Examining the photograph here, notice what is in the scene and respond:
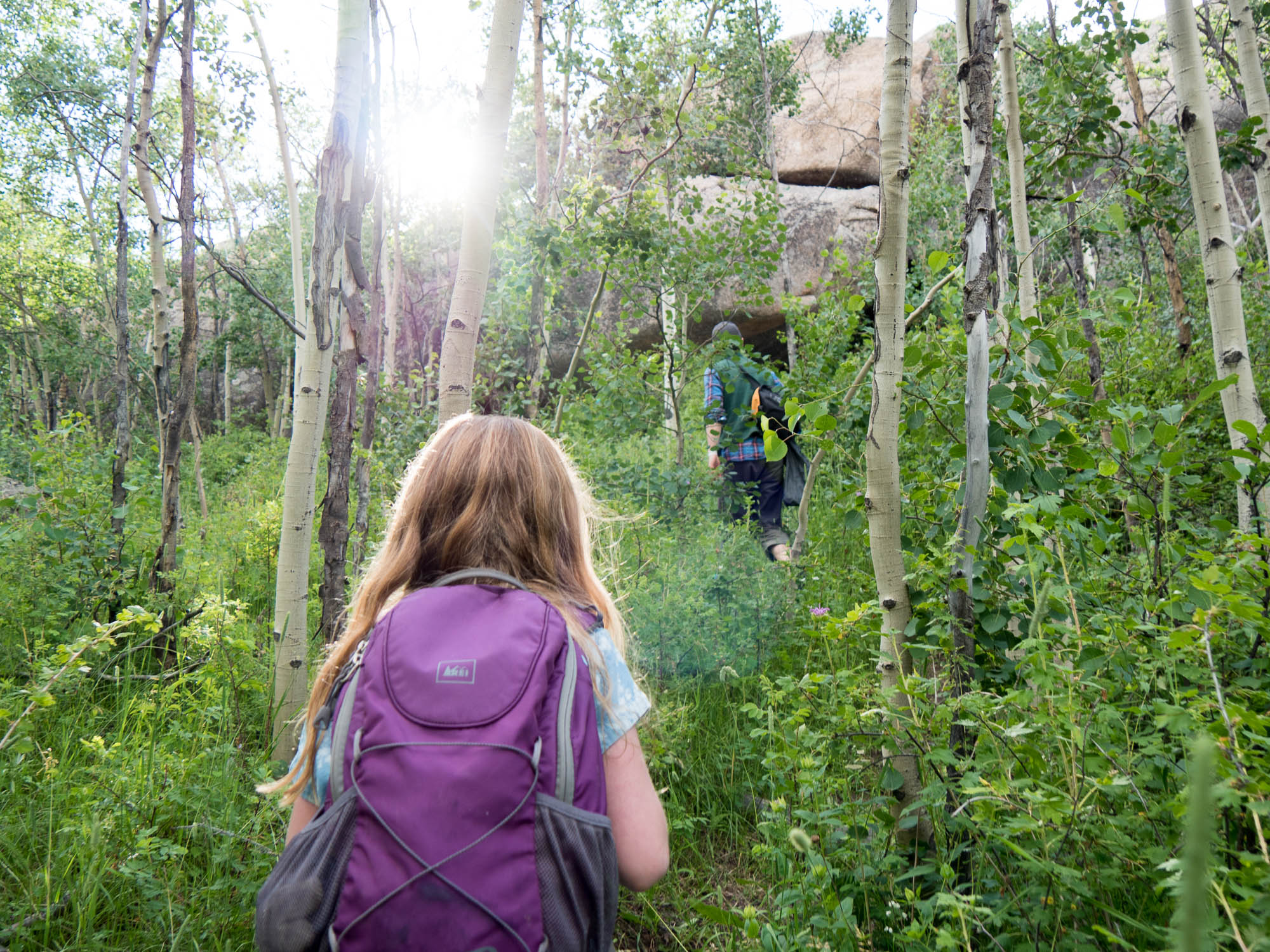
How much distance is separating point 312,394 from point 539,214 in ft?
14.1

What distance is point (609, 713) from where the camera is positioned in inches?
54.9

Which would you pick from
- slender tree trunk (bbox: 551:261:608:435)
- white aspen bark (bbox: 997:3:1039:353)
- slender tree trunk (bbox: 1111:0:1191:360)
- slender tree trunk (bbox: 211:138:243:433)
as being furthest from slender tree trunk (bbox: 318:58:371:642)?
slender tree trunk (bbox: 211:138:243:433)

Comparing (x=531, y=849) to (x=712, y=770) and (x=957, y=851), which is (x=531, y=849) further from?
(x=712, y=770)

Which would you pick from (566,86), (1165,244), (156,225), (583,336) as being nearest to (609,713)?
(583,336)

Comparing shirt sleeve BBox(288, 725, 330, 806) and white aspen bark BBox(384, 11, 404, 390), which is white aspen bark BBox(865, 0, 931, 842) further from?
white aspen bark BBox(384, 11, 404, 390)

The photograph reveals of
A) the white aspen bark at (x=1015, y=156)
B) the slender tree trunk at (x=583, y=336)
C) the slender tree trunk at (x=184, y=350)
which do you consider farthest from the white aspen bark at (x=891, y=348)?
the slender tree trunk at (x=184, y=350)

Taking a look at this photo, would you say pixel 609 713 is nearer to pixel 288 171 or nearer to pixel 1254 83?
pixel 288 171

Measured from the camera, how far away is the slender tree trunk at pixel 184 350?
12.7 ft

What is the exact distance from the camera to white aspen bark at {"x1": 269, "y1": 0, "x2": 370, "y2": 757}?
2777 mm

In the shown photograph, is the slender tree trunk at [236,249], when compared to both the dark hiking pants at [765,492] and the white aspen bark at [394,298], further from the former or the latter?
the dark hiking pants at [765,492]

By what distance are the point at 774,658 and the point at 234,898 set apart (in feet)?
7.74

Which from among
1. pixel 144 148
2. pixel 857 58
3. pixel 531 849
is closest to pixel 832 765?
pixel 531 849

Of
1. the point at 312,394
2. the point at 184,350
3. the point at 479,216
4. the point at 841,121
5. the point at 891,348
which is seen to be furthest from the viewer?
the point at 841,121

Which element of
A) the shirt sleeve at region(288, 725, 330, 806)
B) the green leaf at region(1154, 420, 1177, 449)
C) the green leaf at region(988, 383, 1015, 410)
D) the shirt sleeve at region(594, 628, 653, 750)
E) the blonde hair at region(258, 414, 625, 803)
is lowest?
the shirt sleeve at region(288, 725, 330, 806)
